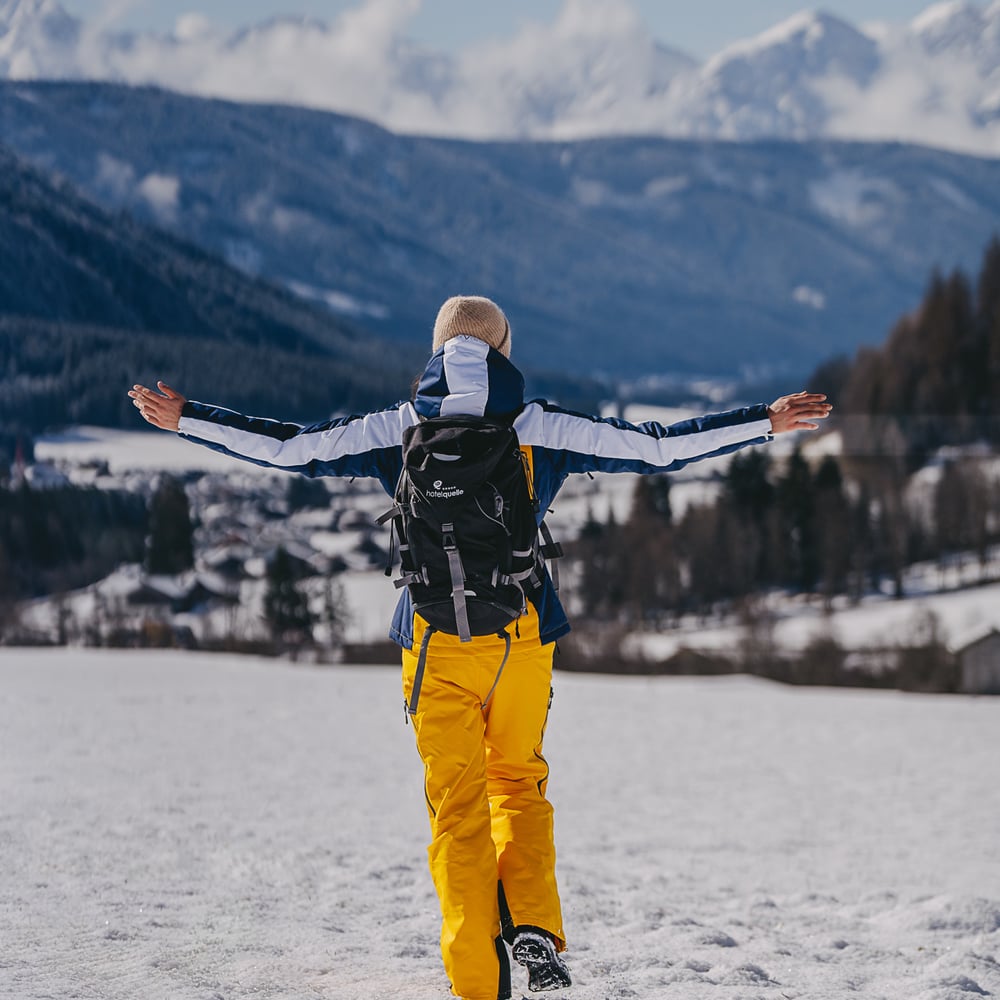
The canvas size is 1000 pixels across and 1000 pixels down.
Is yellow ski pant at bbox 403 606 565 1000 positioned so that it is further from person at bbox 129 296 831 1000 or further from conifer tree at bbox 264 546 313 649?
conifer tree at bbox 264 546 313 649

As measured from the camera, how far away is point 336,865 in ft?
24.5

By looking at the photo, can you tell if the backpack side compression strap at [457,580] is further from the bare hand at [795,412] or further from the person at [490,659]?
the bare hand at [795,412]

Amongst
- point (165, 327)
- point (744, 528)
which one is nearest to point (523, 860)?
point (744, 528)

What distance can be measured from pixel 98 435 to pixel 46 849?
9576 centimetres

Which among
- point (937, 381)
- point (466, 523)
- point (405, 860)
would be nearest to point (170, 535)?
point (405, 860)

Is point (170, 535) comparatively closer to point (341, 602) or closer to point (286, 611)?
point (286, 611)

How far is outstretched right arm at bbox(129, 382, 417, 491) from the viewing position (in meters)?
4.89

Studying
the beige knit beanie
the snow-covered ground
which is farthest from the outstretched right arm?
the snow-covered ground

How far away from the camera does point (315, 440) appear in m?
4.94

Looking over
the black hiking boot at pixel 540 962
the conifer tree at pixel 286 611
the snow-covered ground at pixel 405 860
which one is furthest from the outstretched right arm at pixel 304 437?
the conifer tree at pixel 286 611

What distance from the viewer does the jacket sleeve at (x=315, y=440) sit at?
4.88 m

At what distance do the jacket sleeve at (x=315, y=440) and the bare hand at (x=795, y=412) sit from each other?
141 cm

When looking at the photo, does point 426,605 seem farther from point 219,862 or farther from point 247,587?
point 247,587

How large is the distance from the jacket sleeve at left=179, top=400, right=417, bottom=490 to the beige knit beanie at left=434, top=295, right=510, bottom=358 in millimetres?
319
